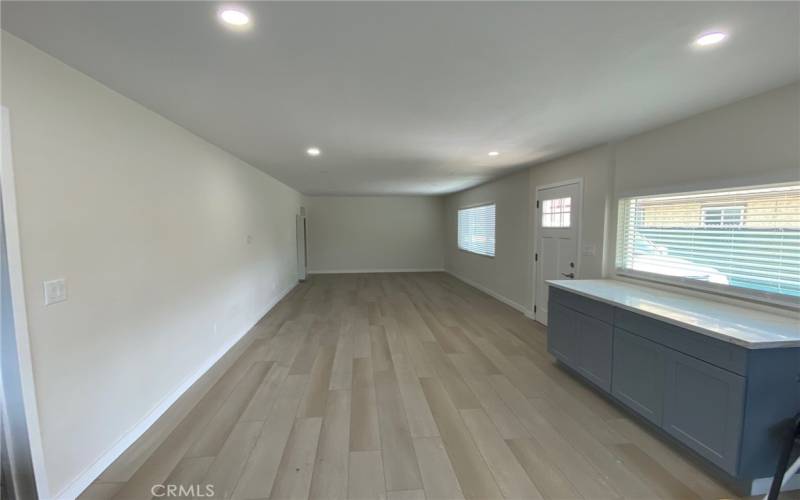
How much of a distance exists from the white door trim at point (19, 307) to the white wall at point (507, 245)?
530cm

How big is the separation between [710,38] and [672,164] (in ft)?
5.28

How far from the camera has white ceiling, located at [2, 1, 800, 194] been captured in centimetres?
139

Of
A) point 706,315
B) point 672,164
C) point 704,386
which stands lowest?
point 704,386

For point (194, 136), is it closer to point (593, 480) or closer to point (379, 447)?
point (379, 447)

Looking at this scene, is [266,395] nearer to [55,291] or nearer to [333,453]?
[333,453]

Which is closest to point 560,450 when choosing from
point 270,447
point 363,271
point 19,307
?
point 270,447

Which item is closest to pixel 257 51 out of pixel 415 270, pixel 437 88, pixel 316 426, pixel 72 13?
pixel 72 13

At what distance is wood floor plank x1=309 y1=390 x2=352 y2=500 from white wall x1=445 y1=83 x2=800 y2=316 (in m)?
3.15

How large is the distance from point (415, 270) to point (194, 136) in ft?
25.1

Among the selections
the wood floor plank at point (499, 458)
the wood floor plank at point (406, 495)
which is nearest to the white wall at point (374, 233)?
the wood floor plank at point (499, 458)

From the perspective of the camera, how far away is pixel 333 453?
2.11 metres

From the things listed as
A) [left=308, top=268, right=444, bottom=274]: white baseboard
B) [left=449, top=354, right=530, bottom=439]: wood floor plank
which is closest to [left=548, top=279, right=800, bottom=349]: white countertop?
[left=449, top=354, right=530, bottom=439]: wood floor plank

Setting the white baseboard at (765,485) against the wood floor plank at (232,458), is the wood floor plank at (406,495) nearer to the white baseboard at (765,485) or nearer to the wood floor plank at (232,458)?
the wood floor plank at (232,458)

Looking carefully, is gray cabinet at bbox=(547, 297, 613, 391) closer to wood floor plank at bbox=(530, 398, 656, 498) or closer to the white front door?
wood floor plank at bbox=(530, 398, 656, 498)
